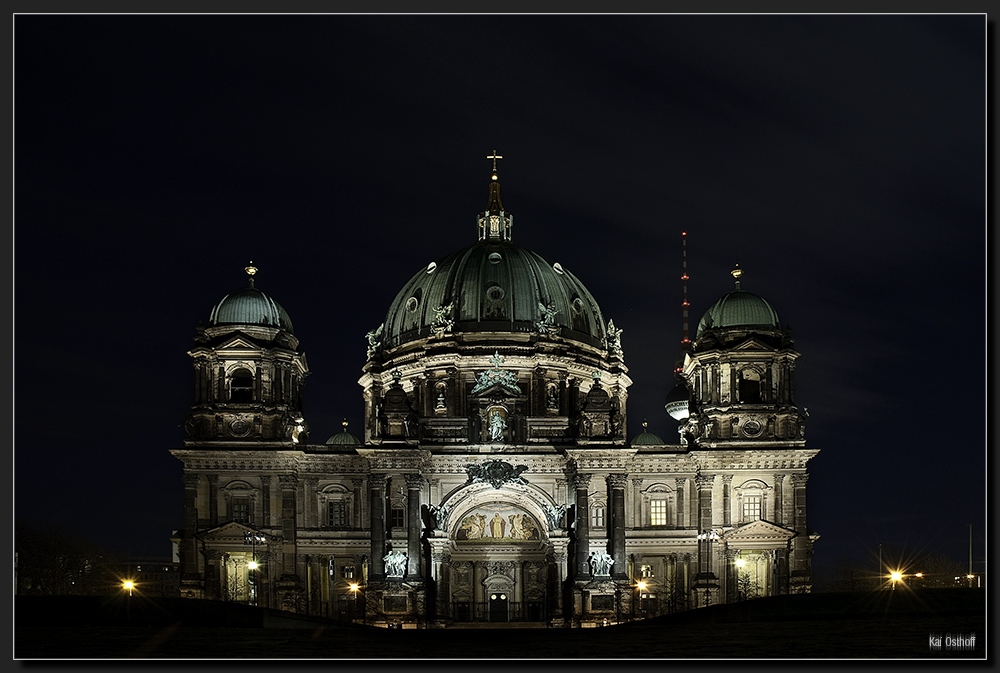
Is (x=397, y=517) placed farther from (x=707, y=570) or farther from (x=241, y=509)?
(x=707, y=570)

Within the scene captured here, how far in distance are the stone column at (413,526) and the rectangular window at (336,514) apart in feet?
16.4

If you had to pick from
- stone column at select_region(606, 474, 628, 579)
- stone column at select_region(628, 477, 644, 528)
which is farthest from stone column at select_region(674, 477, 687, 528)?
stone column at select_region(606, 474, 628, 579)

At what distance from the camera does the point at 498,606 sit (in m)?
98.9

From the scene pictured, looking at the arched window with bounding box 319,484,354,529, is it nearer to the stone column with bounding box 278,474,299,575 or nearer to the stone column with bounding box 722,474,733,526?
the stone column with bounding box 278,474,299,575

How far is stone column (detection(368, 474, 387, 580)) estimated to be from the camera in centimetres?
9444

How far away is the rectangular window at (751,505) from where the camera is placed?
9694 cm

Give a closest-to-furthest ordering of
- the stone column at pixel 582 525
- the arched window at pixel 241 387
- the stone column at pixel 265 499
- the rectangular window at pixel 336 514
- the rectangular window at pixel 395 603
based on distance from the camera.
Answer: the rectangular window at pixel 395 603, the stone column at pixel 582 525, the stone column at pixel 265 499, the rectangular window at pixel 336 514, the arched window at pixel 241 387

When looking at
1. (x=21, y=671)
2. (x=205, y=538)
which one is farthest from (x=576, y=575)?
(x=21, y=671)

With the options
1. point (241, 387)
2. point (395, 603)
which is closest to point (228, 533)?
point (241, 387)

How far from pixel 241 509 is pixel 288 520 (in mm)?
3099

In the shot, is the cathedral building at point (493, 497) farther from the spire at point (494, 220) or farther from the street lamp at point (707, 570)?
the spire at point (494, 220)

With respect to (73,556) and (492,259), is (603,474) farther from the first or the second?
(73,556)

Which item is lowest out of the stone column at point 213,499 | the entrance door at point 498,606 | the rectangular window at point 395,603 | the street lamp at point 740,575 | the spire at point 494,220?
the entrance door at point 498,606

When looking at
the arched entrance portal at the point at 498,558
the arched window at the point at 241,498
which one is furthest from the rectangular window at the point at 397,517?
the arched window at the point at 241,498
